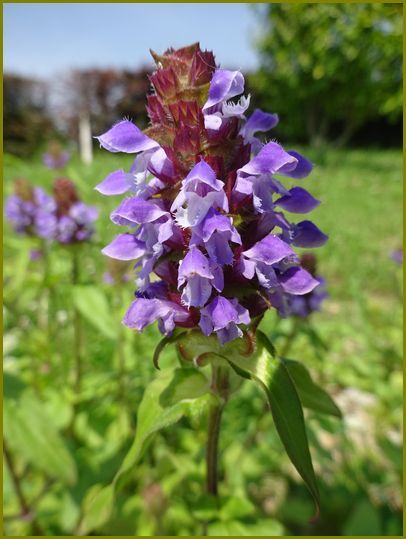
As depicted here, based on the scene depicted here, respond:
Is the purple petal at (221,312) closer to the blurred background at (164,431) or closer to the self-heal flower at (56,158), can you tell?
the blurred background at (164,431)

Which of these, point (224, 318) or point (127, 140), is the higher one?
point (127, 140)

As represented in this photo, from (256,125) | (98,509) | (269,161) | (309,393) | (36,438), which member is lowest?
(98,509)

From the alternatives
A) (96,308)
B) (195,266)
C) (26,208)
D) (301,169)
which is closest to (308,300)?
(96,308)

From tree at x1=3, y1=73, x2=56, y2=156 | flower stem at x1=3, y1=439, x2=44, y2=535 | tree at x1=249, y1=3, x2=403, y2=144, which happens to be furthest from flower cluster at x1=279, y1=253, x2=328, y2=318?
tree at x1=3, y1=73, x2=56, y2=156

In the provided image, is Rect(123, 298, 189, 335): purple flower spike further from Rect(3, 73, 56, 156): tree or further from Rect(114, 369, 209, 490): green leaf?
Rect(3, 73, 56, 156): tree

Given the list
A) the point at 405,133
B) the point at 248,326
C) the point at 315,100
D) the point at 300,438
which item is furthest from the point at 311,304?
the point at 315,100

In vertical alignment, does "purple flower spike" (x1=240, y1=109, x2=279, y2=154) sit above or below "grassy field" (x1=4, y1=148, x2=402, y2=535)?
above

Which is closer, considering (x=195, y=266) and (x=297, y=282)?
(x=195, y=266)

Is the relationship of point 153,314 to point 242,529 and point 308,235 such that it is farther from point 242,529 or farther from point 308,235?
point 242,529
